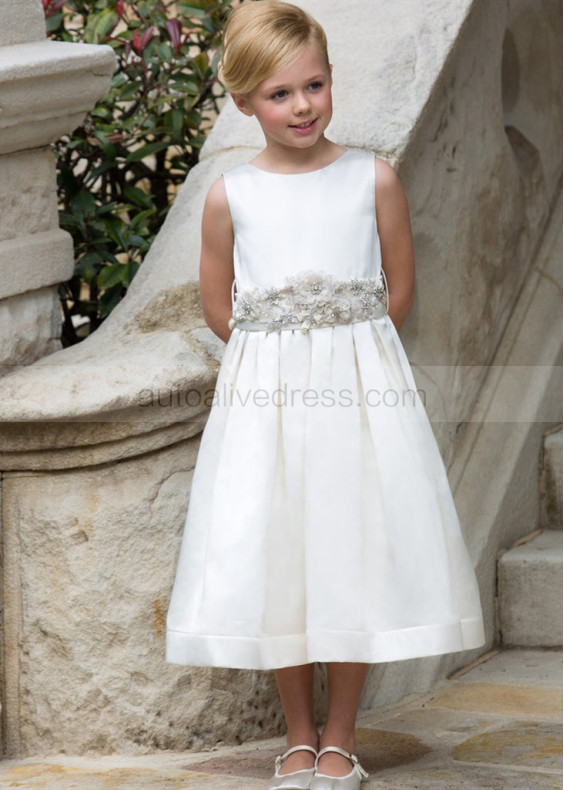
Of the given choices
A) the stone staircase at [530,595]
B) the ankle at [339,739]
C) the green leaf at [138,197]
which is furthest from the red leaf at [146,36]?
the ankle at [339,739]

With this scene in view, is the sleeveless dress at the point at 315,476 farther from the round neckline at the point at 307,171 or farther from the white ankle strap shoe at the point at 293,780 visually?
the white ankle strap shoe at the point at 293,780

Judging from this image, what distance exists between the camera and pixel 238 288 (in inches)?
98.0

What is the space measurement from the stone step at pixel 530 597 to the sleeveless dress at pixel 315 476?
98cm

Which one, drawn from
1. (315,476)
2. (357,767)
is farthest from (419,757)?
(315,476)

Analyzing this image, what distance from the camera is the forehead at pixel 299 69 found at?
2314mm

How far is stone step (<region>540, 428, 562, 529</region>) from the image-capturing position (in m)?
3.63

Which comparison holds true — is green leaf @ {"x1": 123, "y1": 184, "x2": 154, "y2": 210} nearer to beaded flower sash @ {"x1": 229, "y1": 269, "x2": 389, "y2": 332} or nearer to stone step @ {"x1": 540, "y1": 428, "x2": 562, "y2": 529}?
beaded flower sash @ {"x1": 229, "y1": 269, "x2": 389, "y2": 332}

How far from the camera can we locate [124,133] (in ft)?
11.4

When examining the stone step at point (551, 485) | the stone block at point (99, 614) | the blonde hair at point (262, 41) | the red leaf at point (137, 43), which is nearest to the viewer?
the blonde hair at point (262, 41)

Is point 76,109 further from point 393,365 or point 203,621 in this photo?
point 203,621

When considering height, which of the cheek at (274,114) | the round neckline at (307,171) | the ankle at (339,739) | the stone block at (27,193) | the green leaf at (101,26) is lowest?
the ankle at (339,739)

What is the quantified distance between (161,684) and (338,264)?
3.22ft

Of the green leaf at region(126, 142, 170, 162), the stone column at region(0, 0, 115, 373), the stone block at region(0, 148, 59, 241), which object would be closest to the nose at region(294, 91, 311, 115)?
the stone column at region(0, 0, 115, 373)

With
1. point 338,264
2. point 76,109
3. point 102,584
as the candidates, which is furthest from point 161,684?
point 76,109
